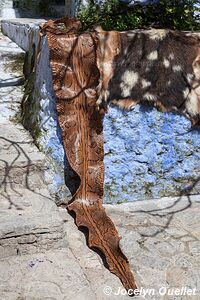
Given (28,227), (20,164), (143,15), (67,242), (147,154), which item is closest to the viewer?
(28,227)

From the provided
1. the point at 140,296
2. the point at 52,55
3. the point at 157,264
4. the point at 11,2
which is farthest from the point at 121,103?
the point at 11,2

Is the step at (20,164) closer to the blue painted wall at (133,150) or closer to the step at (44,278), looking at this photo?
the blue painted wall at (133,150)

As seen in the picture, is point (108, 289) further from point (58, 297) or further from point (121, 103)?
point (121, 103)

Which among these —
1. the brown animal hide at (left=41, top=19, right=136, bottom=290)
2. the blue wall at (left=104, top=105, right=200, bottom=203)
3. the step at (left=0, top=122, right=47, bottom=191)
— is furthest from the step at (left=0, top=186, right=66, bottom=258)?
the blue wall at (left=104, top=105, right=200, bottom=203)

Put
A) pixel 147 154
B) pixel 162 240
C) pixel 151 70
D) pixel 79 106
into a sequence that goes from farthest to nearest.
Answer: pixel 147 154 → pixel 151 70 → pixel 79 106 → pixel 162 240

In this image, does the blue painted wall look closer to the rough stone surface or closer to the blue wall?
the blue wall

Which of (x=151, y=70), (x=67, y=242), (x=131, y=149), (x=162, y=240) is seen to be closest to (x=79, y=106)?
(x=131, y=149)

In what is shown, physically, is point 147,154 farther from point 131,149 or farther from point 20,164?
point 20,164
